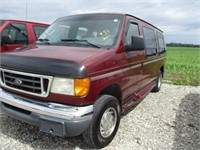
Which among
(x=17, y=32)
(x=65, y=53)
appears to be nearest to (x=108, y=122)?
(x=65, y=53)

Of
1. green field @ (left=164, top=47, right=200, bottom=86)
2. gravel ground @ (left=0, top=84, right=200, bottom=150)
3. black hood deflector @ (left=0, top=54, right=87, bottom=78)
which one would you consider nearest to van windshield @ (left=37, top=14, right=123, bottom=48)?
black hood deflector @ (left=0, top=54, right=87, bottom=78)

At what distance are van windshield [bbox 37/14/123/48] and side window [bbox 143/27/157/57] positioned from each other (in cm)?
139

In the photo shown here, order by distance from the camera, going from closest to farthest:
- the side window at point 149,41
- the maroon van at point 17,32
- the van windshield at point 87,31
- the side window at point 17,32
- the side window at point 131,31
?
1. the van windshield at point 87,31
2. the side window at point 131,31
3. the side window at point 149,41
4. the maroon van at point 17,32
5. the side window at point 17,32

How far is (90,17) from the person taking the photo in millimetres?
4113

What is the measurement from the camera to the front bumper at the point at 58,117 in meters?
2.74

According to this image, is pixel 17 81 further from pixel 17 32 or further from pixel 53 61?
pixel 17 32

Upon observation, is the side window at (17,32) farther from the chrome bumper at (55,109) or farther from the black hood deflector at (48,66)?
the chrome bumper at (55,109)

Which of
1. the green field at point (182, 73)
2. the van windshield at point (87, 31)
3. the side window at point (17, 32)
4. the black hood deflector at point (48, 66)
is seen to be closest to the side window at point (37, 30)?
the side window at point (17, 32)

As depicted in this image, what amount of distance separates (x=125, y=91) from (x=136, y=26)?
1.47 m

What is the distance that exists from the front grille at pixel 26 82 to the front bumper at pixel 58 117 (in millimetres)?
161

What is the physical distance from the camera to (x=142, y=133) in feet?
13.2

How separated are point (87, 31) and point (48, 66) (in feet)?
4.34

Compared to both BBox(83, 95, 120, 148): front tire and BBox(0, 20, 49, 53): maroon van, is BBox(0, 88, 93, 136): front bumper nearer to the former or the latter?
BBox(83, 95, 120, 148): front tire

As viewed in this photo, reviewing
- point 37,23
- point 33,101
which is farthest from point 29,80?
point 37,23
